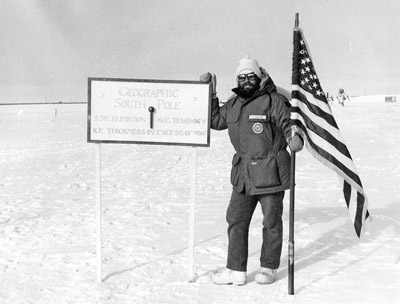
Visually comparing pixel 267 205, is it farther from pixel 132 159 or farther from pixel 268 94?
pixel 132 159

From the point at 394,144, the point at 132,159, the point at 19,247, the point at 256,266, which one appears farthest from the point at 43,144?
the point at 256,266

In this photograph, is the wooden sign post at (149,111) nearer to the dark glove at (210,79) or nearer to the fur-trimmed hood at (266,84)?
the dark glove at (210,79)

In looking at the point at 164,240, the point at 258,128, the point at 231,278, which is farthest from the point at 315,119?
the point at 164,240

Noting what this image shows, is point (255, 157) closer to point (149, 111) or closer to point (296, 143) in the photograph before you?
point (296, 143)

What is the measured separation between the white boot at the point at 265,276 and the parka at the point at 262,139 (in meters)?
0.70

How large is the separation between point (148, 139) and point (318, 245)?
2.42 metres

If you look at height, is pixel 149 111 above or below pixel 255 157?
above

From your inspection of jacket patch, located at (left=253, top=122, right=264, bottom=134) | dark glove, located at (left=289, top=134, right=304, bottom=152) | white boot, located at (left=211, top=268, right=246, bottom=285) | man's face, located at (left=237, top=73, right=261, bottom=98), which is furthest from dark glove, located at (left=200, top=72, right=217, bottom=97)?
white boot, located at (left=211, top=268, right=246, bottom=285)

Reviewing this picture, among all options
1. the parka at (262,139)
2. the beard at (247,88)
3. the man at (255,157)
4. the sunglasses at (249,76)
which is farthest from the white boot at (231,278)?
the sunglasses at (249,76)

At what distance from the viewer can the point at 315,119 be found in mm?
4371

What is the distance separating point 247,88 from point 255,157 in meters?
0.56

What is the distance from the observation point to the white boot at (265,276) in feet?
15.0

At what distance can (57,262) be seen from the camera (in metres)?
5.20

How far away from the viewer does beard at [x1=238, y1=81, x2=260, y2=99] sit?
446 centimetres
